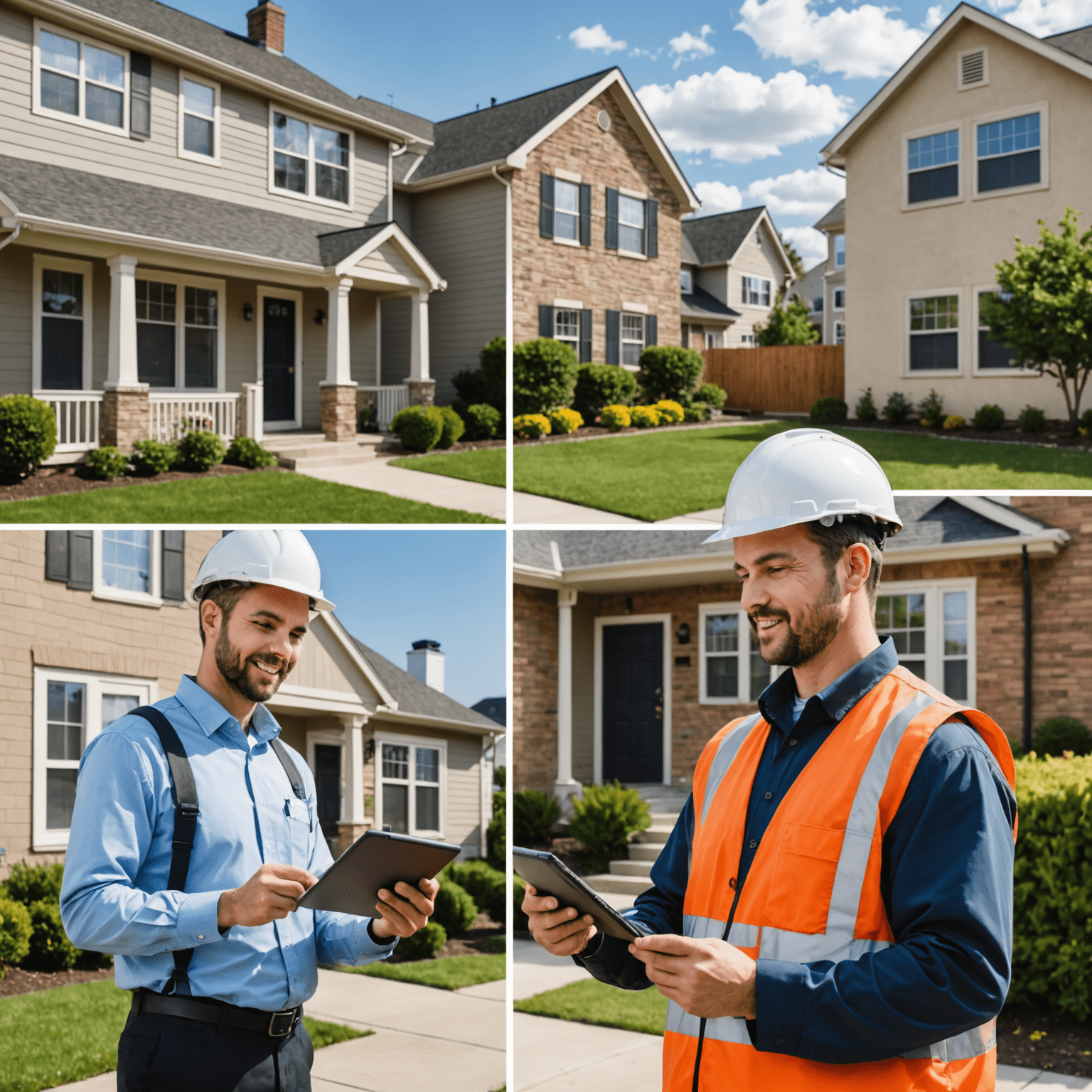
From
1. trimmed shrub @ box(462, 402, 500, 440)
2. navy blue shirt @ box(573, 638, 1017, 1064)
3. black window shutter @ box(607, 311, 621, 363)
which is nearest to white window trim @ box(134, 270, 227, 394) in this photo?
trimmed shrub @ box(462, 402, 500, 440)

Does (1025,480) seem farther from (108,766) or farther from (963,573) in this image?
(108,766)

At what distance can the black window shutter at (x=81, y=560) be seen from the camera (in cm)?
915

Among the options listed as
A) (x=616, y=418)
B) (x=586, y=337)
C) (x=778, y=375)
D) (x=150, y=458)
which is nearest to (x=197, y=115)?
(x=150, y=458)

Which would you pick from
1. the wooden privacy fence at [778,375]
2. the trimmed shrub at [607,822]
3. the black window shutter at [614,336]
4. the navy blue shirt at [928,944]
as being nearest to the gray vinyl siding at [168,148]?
the black window shutter at [614,336]

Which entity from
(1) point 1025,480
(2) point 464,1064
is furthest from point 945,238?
(2) point 464,1064

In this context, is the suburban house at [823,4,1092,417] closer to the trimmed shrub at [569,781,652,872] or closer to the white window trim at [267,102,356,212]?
the white window trim at [267,102,356,212]

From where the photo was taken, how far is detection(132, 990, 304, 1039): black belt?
2.39 metres

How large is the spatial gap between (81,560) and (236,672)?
7.31 meters

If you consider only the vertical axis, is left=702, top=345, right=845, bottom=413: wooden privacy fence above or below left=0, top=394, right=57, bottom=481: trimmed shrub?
above

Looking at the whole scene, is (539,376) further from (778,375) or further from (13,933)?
(13,933)

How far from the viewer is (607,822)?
1006 centimetres

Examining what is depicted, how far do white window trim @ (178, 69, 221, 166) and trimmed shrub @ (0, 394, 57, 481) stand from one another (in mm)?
4848

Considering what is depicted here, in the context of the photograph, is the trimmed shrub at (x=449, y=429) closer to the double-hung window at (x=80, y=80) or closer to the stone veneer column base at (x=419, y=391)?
the stone veneer column base at (x=419, y=391)

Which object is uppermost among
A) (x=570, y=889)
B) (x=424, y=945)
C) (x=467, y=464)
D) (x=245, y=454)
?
(x=245, y=454)
